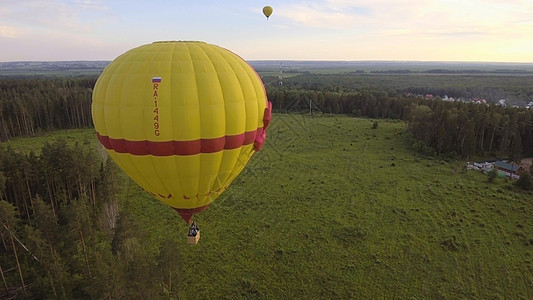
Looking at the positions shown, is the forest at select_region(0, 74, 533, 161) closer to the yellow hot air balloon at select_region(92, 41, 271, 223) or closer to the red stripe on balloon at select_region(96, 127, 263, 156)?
the yellow hot air balloon at select_region(92, 41, 271, 223)

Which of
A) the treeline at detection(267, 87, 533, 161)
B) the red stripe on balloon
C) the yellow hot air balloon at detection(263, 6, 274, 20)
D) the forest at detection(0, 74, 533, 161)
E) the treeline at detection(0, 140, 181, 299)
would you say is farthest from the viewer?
the forest at detection(0, 74, 533, 161)

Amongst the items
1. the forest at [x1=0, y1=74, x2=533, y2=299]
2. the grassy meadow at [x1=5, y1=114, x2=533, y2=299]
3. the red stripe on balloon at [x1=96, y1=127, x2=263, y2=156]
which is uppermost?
the red stripe on balloon at [x1=96, y1=127, x2=263, y2=156]

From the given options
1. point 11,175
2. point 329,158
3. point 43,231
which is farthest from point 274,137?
point 43,231

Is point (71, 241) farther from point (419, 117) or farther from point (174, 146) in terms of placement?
point (419, 117)

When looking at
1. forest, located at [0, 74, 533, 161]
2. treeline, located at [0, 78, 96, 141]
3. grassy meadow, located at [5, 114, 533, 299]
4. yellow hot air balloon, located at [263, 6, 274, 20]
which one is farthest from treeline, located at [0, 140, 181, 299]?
treeline, located at [0, 78, 96, 141]

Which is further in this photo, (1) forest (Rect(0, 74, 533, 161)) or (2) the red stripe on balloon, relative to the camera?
(1) forest (Rect(0, 74, 533, 161))

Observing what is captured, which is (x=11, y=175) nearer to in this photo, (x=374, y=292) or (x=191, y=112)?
(x=191, y=112)

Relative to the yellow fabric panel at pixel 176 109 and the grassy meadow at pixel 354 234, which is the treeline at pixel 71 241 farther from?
the yellow fabric panel at pixel 176 109
